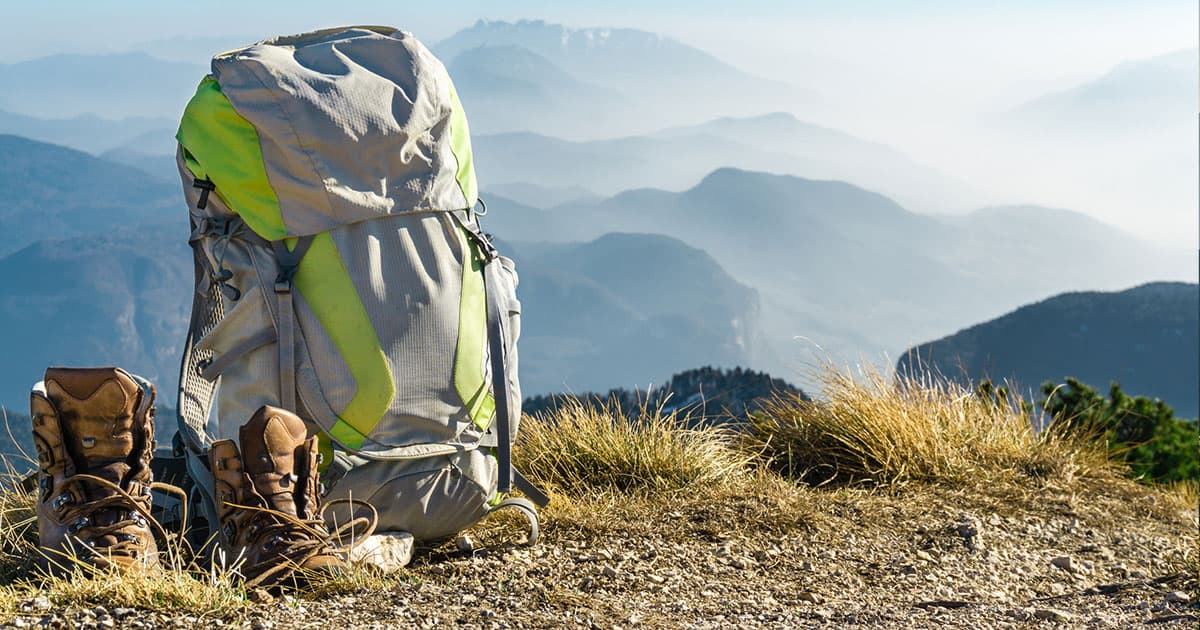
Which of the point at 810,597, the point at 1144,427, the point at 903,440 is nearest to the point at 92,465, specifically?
the point at 810,597

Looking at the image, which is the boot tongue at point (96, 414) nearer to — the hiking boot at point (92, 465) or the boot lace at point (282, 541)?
the hiking boot at point (92, 465)

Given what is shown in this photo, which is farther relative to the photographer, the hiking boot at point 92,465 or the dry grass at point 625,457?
the dry grass at point 625,457

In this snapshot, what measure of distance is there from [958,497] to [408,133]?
A: 309 centimetres

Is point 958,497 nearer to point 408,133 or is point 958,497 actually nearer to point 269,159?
point 408,133

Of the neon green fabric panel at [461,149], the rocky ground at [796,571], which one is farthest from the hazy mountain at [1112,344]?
the neon green fabric panel at [461,149]

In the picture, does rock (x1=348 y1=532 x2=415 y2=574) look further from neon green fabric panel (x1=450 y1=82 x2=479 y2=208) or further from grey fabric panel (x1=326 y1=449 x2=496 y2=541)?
neon green fabric panel (x1=450 y1=82 x2=479 y2=208)

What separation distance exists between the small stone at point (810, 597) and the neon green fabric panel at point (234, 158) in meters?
2.11

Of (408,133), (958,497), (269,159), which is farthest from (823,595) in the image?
(269,159)

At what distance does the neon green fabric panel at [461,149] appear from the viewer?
352 centimetres

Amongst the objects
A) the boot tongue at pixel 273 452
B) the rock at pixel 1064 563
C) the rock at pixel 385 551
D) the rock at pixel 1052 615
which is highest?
the boot tongue at pixel 273 452

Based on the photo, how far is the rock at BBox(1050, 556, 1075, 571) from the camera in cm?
401

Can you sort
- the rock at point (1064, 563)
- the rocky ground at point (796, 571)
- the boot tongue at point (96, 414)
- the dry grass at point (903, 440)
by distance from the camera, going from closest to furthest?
the rocky ground at point (796, 571)
the boot tongue at point (96, 414)
the rock at point (1064, 563)
the dry grass at point (903, 440)

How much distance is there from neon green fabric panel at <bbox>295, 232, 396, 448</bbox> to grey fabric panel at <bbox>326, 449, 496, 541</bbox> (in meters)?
0.23

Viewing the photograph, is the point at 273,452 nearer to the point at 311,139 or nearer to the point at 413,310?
the point at 413,310
